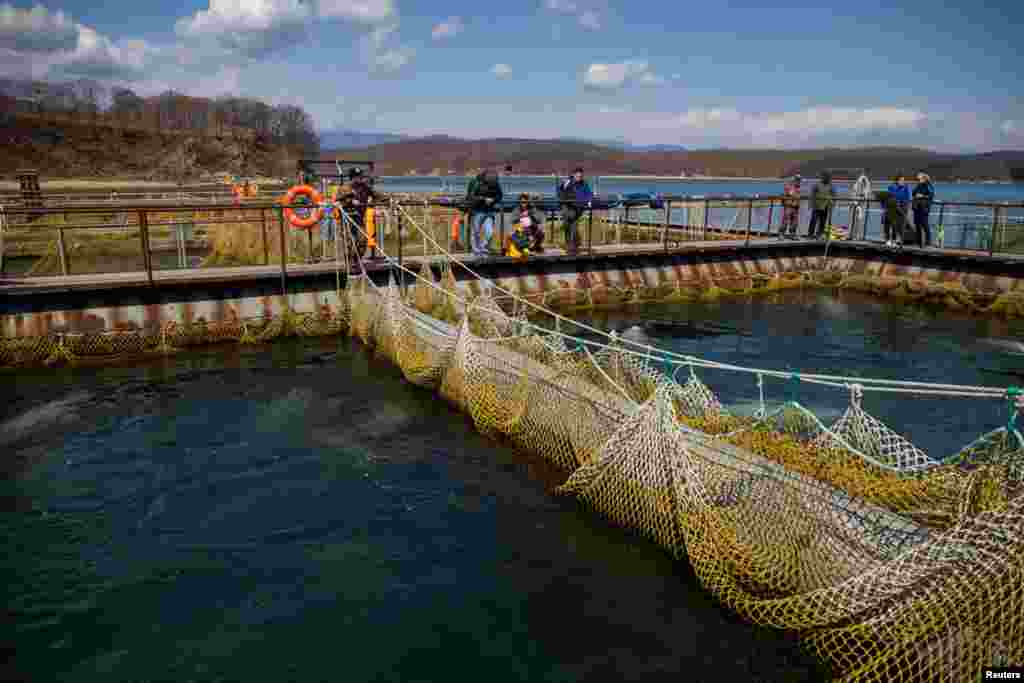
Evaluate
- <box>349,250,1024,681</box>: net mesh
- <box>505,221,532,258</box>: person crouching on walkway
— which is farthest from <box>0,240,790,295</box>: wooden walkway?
<box>349,250,1024,681</box>: net mesh

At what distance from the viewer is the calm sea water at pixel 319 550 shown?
19.3 feet

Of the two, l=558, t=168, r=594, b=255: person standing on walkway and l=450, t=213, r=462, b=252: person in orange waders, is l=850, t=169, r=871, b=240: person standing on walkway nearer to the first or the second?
l=558, t=168, r=594, b=255: person standing on walkway

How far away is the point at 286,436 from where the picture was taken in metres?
10.7

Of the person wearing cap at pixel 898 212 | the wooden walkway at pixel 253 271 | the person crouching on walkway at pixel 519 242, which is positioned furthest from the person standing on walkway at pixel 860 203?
the person crouching on walkway at pixel 519 242

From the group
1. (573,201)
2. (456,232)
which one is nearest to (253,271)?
(456,232)

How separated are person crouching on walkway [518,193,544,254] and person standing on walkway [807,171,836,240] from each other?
1017 centimetres

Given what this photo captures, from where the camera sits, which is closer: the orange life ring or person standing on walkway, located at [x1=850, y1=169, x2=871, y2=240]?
Result: the orange life ring

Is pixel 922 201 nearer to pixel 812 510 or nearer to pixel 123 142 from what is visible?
pixel 812 510

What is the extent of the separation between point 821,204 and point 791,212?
1.47m

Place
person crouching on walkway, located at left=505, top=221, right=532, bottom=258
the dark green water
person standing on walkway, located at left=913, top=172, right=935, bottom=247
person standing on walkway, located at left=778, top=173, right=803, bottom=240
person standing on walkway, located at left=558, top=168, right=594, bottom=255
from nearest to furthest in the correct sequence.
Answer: the dark green water < person crouching on walkway, located at left=505, top=221, right=532, bottom=258 < person standing on walkway, located at left=558, top=168, right=594, bottom=255 < person standing on walkway, located at left=913, top=172, right=935, bottom=247 < person standing on walkway, located at left=778, top=173, right=803, bottom=240

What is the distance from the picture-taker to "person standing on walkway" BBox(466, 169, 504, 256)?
18594 mm

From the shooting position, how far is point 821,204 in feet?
82.7

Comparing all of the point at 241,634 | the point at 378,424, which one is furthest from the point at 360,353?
the point at 241,634

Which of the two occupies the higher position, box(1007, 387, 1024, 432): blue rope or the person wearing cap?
the person wearing cap
